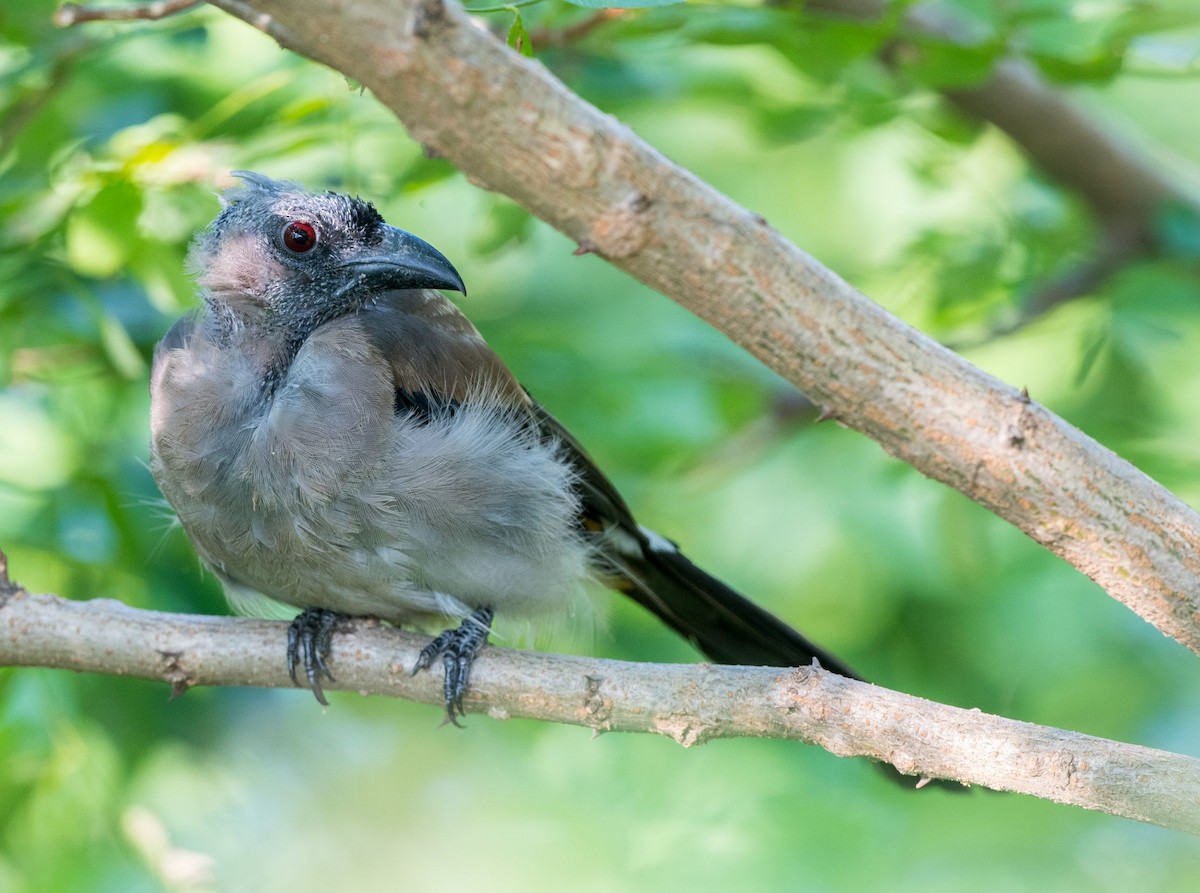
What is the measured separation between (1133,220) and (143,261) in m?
3.44

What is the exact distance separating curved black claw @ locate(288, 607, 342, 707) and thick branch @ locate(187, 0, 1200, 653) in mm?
1677

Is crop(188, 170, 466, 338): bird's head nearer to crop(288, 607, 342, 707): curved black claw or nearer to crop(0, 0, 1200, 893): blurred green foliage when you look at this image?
crop(0, 0, 1200, 893): blurred green foliage

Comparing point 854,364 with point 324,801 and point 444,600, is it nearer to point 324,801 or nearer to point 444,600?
point 444,600

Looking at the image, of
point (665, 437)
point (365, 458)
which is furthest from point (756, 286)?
point (665, 437)

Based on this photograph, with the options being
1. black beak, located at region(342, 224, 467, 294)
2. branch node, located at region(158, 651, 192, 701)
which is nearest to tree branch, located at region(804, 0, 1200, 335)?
black beak, located at region(342, 224, 467, 294)

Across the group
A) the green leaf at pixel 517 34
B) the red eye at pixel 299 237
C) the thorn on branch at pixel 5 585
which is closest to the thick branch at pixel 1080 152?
the red eye at pixel 299 237

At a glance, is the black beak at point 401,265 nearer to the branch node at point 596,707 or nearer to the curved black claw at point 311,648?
the curved black claw at point 311,648

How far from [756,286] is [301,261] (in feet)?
6.63

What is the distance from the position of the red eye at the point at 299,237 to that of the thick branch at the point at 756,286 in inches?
60.1

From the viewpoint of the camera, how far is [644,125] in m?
5.21

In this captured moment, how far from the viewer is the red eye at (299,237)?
11.8ft

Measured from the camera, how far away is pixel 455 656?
314 cm

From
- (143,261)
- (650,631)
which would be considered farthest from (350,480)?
(650,631)

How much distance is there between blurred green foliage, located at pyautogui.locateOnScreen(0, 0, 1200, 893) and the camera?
11.4 feet
